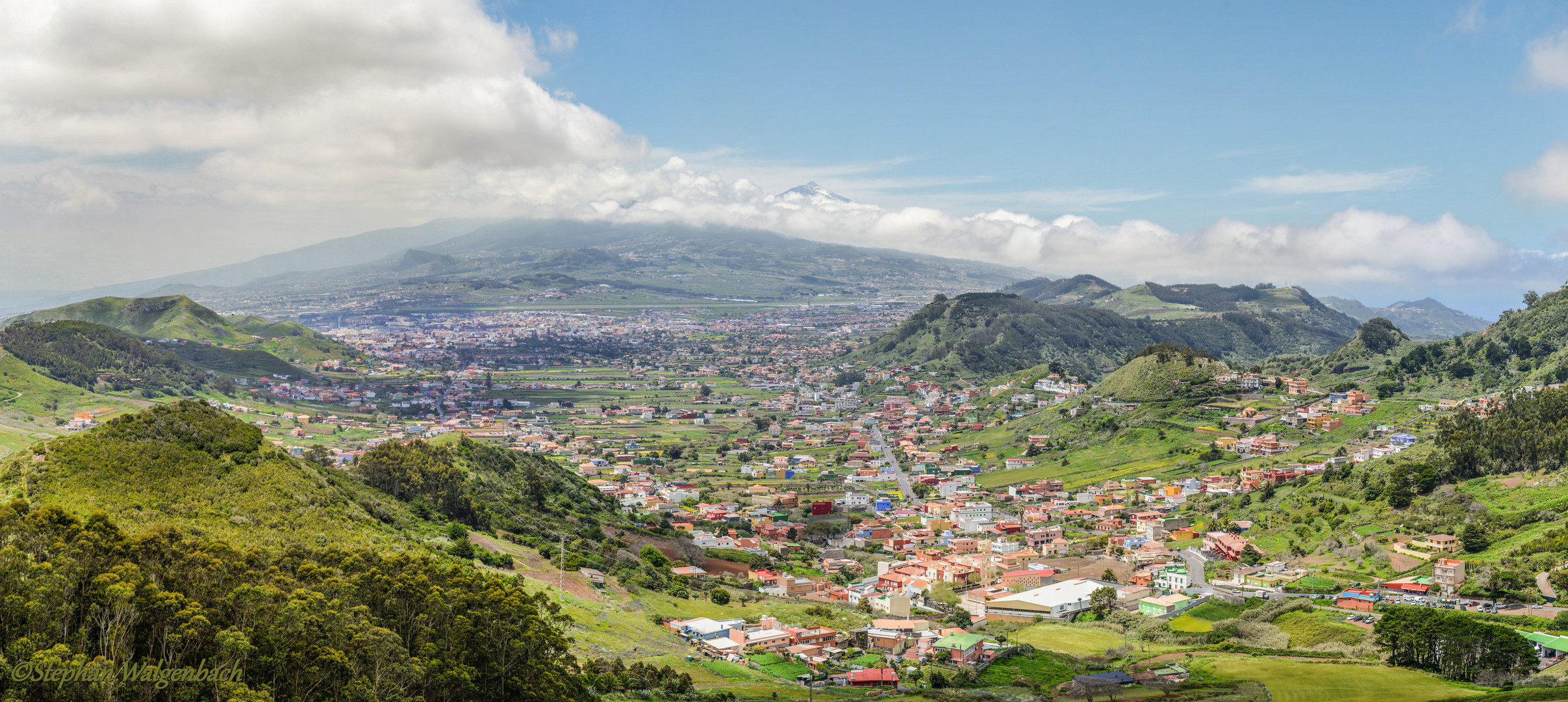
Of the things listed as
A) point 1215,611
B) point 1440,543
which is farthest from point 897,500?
point 1440,543

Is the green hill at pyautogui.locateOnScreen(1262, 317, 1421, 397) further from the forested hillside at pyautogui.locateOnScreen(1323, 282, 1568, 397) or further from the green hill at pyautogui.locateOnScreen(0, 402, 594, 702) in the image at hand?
the green hill at pyautogui.locateOnScreen(0, 402, 594, 702)

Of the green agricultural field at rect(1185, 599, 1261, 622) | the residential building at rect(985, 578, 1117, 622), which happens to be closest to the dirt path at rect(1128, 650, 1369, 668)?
the green agricultural field at rect(1185, 599, 1261, 622)

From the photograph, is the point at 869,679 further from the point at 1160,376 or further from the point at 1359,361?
the point at 1359,361

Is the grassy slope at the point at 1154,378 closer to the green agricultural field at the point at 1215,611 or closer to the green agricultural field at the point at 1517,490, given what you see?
the green agricultural field at the point at 1517,490

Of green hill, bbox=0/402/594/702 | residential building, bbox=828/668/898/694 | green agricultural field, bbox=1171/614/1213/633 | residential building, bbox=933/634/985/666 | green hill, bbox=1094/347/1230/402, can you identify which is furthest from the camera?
green hill, bbox=1094/347/1230/402

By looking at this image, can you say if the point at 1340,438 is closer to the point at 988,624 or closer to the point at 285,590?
the point at 988,624

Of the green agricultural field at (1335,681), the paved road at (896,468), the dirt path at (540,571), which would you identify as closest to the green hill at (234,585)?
the dirt path at (540,571)

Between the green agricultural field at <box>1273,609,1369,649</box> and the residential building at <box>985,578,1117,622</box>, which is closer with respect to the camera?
the green agricultural field at <box>1273,609,1369,649</box>

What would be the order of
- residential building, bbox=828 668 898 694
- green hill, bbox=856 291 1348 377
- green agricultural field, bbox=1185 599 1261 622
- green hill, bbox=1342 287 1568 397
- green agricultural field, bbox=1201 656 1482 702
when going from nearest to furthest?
green agricultural field, bbox=1201 656 1482 702
residential building, bbox=828 668 898 694
green agricultural field, bbox=1185 599 1261 622
green hill, bbox=1342 287 1568 397
green hill, bbox=856 291 1348 377
